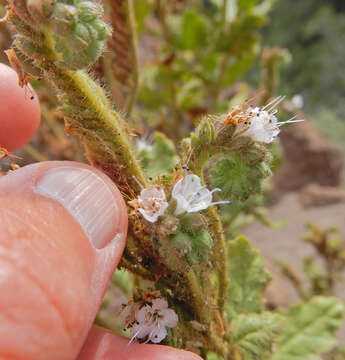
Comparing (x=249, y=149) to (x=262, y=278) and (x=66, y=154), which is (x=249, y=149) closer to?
(x=262, y=278)

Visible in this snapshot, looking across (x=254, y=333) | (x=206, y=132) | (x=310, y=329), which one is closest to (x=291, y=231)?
(x=310, y=329)

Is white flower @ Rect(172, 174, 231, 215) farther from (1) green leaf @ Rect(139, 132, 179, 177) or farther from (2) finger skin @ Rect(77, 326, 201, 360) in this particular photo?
(1) green leaf @ Rect(139, 132, 179, 177)

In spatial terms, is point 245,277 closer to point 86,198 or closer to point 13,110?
point 86,198

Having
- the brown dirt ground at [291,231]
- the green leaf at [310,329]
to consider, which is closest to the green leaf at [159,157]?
the green leaf at [310,329]

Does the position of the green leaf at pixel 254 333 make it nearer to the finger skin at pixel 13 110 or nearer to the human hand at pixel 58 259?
the human hand at pixel 58 259

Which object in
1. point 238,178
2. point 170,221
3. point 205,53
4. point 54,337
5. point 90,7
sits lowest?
point 54,337

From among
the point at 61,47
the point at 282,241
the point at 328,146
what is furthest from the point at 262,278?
the point at 328,146

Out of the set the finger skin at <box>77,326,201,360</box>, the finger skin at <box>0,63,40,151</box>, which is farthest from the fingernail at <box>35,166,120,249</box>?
the finger skin at <box>0,63,40,151</box>
